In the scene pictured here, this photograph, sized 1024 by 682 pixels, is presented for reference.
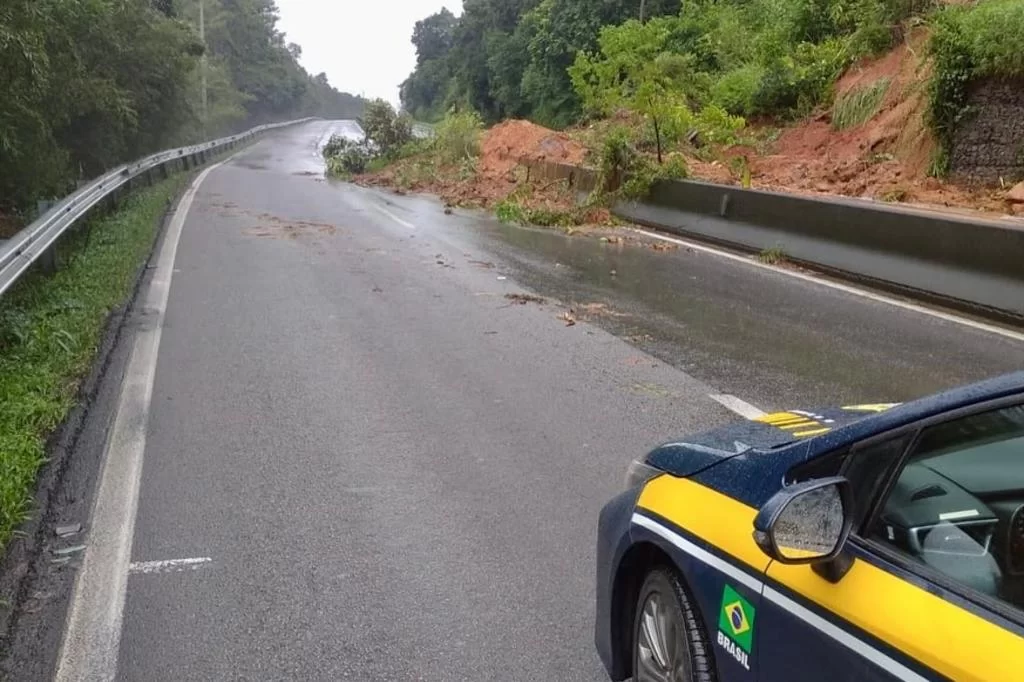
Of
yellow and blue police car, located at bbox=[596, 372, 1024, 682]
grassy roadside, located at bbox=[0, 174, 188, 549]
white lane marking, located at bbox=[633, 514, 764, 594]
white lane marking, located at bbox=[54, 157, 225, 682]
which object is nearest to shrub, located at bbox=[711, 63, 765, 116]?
grassy roadside, located at bbox=[0, 174, 188, 549]

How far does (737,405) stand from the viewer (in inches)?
263

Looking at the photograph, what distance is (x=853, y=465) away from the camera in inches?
95.0

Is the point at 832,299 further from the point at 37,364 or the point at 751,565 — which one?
the point at 751,565

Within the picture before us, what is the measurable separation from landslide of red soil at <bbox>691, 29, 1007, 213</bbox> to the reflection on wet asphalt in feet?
11.0

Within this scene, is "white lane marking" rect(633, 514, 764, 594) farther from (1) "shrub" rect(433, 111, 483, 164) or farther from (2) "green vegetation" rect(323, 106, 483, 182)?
(1) "shrub" rect(433, 111, 483, 164)

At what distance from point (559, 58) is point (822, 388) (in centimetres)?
4071

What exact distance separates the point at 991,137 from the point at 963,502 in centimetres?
1383

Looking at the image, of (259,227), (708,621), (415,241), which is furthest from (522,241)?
(708,621)

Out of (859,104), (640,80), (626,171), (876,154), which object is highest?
(640,80)

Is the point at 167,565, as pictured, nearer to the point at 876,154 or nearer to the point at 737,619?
the point at 737,619

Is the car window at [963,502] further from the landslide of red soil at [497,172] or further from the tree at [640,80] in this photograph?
the landslide of red soil at [497,172]

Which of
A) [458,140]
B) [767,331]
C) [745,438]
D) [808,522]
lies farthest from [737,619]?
[458,140]

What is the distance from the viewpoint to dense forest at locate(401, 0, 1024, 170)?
49.0 ft

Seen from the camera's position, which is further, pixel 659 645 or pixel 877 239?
pixel 877 239
